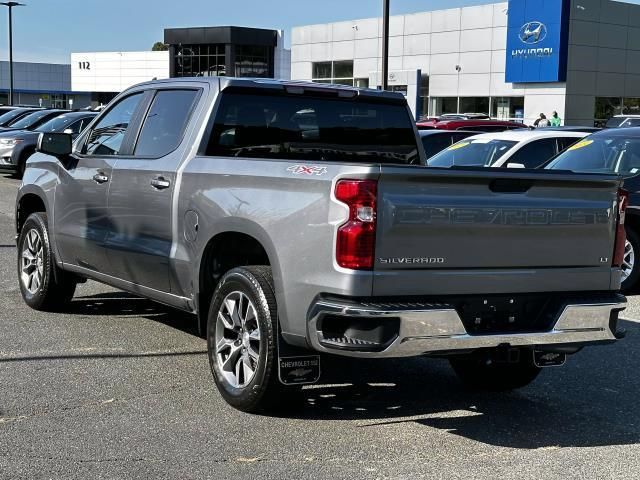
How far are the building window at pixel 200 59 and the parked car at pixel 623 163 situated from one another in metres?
75.0

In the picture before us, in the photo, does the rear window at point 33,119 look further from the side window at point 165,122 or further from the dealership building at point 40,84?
the dealership building at point 40,84

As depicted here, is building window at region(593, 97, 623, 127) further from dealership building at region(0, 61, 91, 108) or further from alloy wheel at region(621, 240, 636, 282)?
dealership building at region(0, 61, 91, 108)

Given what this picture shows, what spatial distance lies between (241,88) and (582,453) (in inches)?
125

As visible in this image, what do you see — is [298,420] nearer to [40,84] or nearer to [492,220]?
[492,220]

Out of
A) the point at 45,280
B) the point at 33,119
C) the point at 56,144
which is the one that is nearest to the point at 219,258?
the point at 56,144

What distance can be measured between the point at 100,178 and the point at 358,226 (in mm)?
3073

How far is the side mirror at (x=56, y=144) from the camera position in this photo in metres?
7.52

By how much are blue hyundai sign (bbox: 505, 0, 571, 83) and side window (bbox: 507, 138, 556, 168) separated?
3455cm

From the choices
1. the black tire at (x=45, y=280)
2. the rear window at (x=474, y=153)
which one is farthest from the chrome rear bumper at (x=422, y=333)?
the rear window at (x=474, y=153)

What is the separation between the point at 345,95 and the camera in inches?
261

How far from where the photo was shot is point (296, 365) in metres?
5.19

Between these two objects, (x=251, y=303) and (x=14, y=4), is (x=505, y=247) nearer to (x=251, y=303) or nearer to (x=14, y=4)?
(x=251, y=303)

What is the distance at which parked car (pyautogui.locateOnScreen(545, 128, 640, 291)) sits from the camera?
33.0 feet

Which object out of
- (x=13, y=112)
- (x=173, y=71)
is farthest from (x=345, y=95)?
(x=173, y=71)
